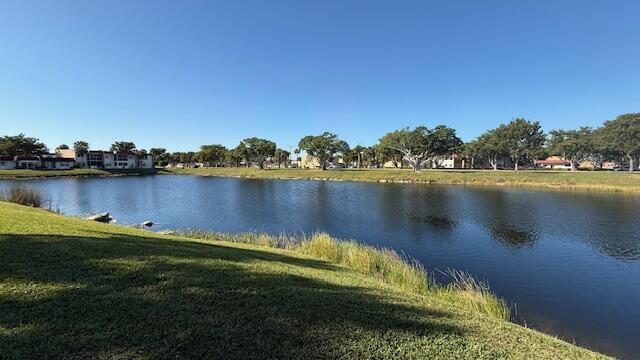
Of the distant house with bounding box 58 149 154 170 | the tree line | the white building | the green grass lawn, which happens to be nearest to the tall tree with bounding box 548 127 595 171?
the tree line

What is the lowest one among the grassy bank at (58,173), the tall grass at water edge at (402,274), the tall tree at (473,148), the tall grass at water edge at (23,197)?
the tall grass at water edge at (402,274)

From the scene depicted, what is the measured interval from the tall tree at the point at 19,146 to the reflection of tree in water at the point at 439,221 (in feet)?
392

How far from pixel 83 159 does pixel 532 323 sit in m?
137

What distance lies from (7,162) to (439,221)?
115956 mm

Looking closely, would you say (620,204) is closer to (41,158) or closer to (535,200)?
(535,200)

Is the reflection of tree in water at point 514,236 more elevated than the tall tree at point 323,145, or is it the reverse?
the tall tree at point 323,145

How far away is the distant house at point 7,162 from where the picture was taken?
96.4 meters

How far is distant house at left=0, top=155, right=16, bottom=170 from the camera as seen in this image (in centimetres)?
9644

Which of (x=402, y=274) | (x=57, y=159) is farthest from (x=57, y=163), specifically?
(x=402, y=274)

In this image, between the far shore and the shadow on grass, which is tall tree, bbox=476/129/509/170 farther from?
the shadow on grass

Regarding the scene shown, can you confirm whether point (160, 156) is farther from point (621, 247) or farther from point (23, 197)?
point (621, 247)

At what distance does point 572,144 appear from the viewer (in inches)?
3617

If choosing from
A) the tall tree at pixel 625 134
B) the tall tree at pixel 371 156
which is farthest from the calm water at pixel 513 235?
the tall tree at pixel 371 156

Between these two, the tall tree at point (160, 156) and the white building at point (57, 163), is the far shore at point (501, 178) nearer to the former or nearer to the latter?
Result: the white building at point (57, 163)
